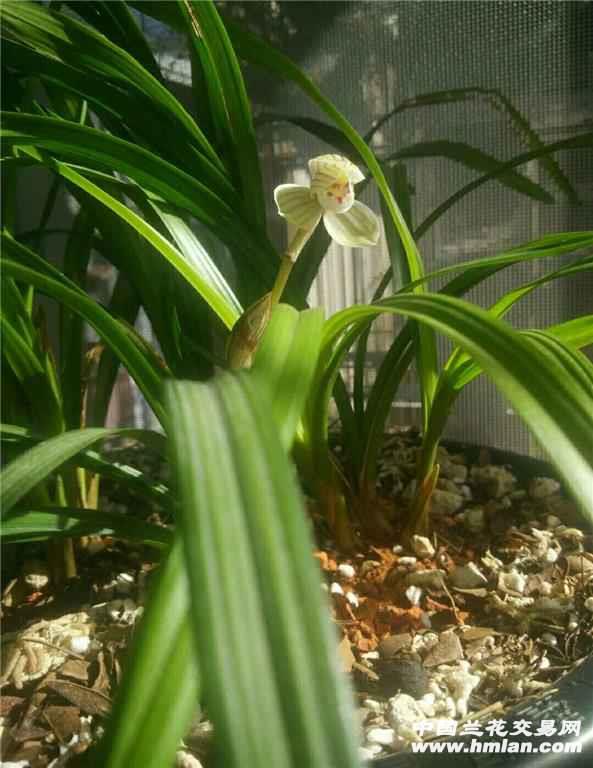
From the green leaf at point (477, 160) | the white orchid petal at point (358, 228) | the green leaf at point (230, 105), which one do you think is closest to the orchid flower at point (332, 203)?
the white orchid petal at point (358, 228)

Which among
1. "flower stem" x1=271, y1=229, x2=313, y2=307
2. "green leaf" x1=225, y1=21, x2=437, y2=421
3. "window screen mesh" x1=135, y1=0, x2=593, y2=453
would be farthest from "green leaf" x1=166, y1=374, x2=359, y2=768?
"window screen mesh" x1=135, y1=0, x2=593, y2=453

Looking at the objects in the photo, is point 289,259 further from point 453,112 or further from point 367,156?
point 453,112

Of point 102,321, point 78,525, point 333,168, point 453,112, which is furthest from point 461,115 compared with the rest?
point 78,525

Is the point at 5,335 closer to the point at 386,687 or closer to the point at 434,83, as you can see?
the point at 386,687

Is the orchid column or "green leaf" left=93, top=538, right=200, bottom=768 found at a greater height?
the orchid column

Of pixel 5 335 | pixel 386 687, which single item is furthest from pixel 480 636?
pixel 5 335

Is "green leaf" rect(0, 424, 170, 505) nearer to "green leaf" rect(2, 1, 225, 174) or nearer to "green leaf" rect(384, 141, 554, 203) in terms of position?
"green leaf" rect(2, 1, 225, 174)

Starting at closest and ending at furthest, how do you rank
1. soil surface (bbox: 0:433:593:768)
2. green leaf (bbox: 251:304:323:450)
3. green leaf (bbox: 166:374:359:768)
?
green leaf (bbox: 166:374:359:768) → green leaf (bbox: 251:304:323:450) → soil surface (bbox: 0:433:593:768)

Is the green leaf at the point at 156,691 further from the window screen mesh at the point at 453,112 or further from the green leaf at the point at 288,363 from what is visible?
the window screen mesh at the point at 453,112
